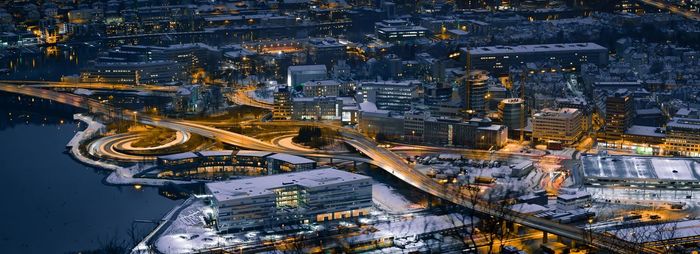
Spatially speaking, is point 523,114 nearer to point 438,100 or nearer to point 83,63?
point 438,100

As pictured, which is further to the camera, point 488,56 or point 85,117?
point 488,56

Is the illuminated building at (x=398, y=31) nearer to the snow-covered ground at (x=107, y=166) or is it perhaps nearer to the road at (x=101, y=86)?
the road at (x=101, y=86)

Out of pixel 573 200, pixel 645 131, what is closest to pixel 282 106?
pixel 645 131

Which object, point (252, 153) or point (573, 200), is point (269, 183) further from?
point (573, 200)

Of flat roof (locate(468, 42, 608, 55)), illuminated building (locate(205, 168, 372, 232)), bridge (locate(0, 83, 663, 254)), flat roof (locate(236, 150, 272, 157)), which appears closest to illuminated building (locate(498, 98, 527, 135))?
bridge (locate(0, 83, 663, 254))

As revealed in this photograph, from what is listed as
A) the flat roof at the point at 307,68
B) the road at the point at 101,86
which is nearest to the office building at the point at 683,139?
the flat roof at the point at 307,68

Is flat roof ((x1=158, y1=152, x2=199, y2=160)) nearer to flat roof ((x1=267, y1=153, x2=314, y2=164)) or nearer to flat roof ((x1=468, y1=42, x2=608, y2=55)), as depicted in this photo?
flat roof ((x1=267, y1=153, x2=314, y2=164))

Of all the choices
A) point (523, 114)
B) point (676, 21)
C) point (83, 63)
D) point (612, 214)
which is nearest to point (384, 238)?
point (612, 214)

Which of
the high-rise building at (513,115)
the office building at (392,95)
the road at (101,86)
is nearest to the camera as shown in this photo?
the high-rise building at (513,115)

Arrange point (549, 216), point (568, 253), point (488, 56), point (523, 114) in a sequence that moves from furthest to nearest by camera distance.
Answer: point (488, 56), point (523, 114), point (549, 216), point (568, 253)
